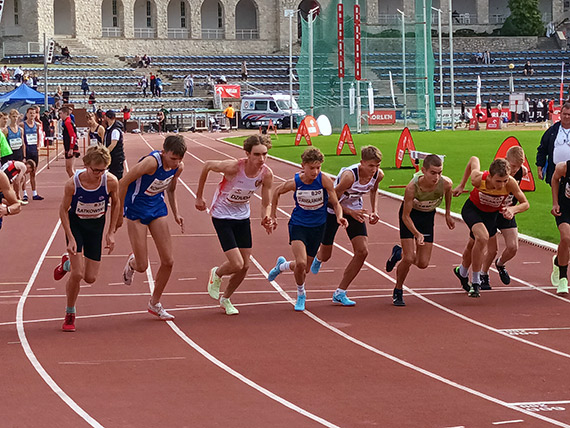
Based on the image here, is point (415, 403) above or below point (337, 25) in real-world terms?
below

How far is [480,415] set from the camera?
24.7 feet

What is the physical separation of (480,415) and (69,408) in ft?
9.38

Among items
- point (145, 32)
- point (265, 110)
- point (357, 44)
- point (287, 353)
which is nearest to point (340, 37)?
point (357, 44)

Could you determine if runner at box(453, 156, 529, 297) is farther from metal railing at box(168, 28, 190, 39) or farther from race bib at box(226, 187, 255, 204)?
metal railing at box(168, 28, 190, 39)

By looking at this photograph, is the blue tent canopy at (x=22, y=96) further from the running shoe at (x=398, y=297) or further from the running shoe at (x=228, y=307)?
the running shoe at (x=398, y=297)

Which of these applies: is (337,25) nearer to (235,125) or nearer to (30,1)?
(235,125)

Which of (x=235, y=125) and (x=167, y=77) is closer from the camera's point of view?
(x=235, y=125)

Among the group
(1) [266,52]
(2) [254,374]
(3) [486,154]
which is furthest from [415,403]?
(1) [266,52]

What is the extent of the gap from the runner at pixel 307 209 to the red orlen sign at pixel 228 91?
191 feet

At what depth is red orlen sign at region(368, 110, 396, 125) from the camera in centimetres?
5491

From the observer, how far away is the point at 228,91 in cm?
7000

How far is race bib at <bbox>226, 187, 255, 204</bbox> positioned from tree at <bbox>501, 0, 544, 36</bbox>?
8038 centimetres

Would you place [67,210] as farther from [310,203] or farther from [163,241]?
[310,203]

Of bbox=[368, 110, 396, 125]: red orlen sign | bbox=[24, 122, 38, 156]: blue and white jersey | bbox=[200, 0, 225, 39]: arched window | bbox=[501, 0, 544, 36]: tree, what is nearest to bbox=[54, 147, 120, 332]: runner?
bbox=[24, 122, 38, 156]: blue and white jersey
